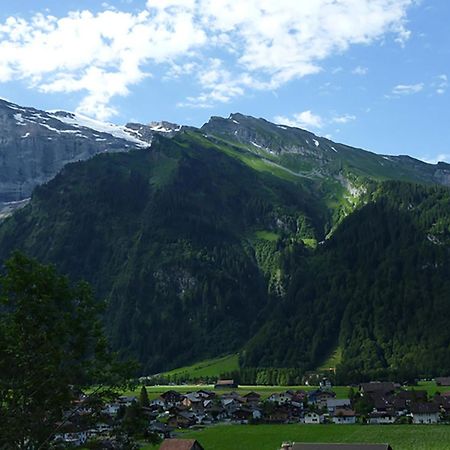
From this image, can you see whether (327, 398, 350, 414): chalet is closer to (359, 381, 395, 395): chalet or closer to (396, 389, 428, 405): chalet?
(359, 381, 395, 395): chalet

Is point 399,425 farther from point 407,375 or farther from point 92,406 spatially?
point 92,406

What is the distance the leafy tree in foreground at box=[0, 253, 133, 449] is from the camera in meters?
20.5

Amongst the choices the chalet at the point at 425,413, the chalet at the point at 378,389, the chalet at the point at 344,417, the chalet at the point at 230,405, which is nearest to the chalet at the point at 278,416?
the chalet at the point at 230,405

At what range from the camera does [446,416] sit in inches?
5054

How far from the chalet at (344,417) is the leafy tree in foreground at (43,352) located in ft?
387

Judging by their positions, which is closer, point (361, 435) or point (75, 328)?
point (75, 328)

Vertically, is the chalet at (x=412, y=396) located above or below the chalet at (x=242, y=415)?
above

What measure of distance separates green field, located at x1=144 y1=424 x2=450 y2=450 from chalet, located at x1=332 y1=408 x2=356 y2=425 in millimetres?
8359

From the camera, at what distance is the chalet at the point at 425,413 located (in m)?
126

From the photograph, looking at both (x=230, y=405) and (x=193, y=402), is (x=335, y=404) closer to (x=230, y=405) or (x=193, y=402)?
(x=230, y=405)

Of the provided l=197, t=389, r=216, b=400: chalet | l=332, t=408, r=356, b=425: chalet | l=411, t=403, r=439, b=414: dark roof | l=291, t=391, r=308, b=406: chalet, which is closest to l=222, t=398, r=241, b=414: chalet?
l=197, t=389, r=216, b=400: chalet

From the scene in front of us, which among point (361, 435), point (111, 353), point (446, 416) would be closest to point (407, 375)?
point (446, 416)

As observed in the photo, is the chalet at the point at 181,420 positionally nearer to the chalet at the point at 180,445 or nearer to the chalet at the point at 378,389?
the chalet at the point at 378,389

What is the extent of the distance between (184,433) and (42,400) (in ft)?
343
